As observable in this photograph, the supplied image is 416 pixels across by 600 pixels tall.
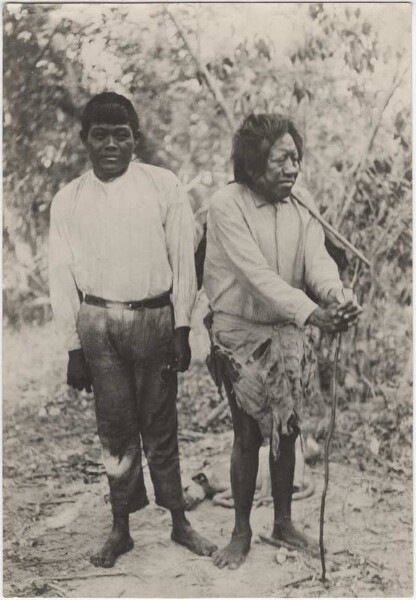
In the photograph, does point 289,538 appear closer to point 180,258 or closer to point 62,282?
point 180,258

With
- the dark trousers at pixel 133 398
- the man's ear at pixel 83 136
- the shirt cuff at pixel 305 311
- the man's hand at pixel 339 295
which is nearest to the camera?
the shirt cuff at pixel 305 311

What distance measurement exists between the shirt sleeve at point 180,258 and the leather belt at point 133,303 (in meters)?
0.05

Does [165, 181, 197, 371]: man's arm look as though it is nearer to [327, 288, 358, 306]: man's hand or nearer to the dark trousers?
the dark trousers

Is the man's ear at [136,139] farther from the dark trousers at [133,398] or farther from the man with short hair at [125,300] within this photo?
the dark trousers at [133,398]

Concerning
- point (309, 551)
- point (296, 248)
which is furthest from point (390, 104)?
point (309, 551)

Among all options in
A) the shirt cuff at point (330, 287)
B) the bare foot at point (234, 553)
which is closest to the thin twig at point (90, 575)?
the bare foot at point (234, 553)

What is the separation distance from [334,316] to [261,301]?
0.36 meters

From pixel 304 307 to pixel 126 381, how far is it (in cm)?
91

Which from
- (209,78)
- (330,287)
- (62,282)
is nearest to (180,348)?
(62,282)

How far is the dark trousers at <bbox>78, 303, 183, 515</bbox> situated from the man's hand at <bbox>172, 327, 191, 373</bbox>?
4 centimetres

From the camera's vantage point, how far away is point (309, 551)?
163 inches

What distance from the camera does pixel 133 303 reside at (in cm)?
404

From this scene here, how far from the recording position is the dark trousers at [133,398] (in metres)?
4.05

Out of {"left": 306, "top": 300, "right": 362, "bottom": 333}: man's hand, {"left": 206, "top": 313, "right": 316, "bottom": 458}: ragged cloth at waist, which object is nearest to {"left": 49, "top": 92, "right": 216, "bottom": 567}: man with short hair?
{"left": 206, "top": 313, "right": 316, "bottom": 458}: ragged cloth at waist
